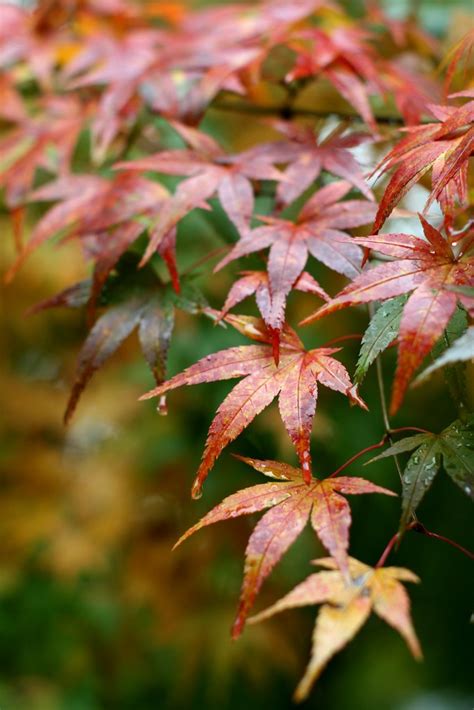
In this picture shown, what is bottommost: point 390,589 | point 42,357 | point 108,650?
point 108,650

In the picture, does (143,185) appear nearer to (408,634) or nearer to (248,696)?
(408,634)

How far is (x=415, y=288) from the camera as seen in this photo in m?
0.45

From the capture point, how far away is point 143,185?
2.43 ft

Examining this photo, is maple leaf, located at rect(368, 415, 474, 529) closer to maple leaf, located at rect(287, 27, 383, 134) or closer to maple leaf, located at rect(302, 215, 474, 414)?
maple leaf, located at rect(302, 215, 474, 414)

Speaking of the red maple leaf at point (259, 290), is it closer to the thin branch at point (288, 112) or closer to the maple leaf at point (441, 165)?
the maple leaf at point (441, 165)

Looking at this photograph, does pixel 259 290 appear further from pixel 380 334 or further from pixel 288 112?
pixel 288 112

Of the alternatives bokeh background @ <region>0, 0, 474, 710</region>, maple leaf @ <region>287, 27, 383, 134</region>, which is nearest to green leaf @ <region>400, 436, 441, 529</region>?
maple leaf @ <region>287, 27, 383, 134</region>

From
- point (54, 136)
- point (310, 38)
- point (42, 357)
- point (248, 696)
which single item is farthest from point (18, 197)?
point (248, 696)

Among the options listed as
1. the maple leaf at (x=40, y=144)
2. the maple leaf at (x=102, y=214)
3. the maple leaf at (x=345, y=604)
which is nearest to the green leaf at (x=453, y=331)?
→ the maple leaf at (x=345, y=604)

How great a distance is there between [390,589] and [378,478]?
2.66 ft

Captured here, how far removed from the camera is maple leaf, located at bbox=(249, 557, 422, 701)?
0.37 metres

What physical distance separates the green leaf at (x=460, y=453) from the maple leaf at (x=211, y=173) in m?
0.28

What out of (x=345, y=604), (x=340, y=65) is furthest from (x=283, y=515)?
(x=340, y=65)

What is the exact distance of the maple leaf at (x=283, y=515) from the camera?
0.42 metres
